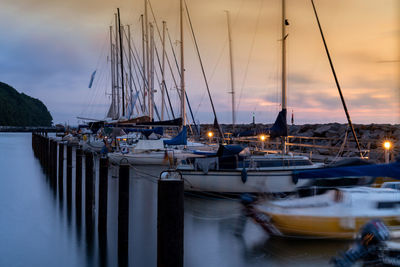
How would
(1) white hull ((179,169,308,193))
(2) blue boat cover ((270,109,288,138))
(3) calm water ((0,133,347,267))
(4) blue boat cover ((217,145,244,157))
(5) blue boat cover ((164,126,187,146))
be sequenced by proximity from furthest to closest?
(5) blue boat cover ((164,126,187,146)) < (2) blue boat cover ((270,109,288,138)) < (4) blue boat cover ((217,145,244,157)) < (1) white hull ((179,169,308,193)) < (3) calm water ((0,133,347,267))

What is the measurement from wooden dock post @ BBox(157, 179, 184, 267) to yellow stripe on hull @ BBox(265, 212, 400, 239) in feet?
16.2

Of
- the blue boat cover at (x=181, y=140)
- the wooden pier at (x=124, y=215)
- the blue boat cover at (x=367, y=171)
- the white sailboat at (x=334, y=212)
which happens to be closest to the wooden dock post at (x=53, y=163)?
the wooden pier at (x=124, y=215)

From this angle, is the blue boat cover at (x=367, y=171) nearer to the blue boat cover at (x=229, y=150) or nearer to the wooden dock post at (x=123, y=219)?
the blue boat cover at (x=229, y=150)

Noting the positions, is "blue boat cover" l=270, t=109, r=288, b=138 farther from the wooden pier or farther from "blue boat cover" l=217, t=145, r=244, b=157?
the wooden pier

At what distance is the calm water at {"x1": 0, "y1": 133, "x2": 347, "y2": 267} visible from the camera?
9820mm

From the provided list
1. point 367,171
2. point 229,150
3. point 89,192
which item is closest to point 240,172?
point 229,150

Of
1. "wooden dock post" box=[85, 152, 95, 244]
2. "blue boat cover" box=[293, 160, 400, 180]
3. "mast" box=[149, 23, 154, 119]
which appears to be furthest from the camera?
"mast" box=[149, 23, 154, 119]

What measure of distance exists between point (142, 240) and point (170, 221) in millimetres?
5941

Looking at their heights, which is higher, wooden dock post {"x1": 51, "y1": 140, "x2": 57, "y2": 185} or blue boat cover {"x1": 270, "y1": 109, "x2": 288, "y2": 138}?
blue boat cover {"x1": 270, "y1": 109, "x2": 288, "y2": 138}

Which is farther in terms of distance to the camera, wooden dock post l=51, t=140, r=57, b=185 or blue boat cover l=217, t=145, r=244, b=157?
wooden dock post l=51, t=140, r=57, b=185

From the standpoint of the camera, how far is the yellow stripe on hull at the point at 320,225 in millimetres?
9422

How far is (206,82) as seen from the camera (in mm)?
28516

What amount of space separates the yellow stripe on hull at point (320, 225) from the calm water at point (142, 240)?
0.51 meters

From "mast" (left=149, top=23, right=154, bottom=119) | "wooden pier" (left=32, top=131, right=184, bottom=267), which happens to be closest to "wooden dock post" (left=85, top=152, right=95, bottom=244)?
"wooden pier" (left=32, top=131, right=184, bottom=267)
